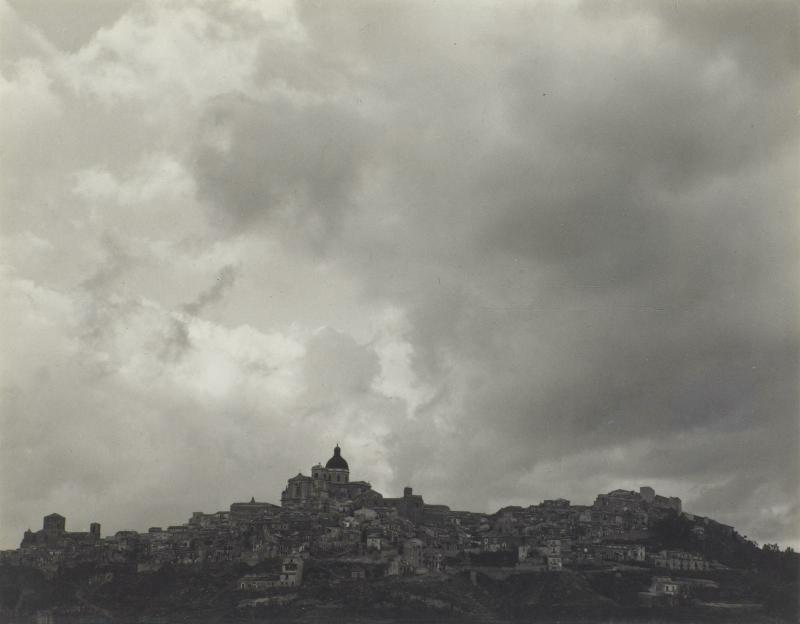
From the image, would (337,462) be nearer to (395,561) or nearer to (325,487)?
(325,487)

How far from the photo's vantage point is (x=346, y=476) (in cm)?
18200

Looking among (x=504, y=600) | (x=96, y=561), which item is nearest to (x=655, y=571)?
(x=504, y=600)

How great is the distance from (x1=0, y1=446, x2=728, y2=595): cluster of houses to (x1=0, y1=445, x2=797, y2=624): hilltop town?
225 mm

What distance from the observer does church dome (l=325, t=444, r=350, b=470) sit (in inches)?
7185

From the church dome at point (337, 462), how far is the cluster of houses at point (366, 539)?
3.92 metres

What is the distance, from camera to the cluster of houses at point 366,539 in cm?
14238

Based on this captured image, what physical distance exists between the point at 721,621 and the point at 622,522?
34.5 m

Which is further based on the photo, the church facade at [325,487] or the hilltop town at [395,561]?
the church facade at [325,487]

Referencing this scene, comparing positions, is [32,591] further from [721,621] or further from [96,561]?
[721,621]

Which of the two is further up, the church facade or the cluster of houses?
the church facade

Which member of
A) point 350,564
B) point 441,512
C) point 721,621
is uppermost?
point 441,512

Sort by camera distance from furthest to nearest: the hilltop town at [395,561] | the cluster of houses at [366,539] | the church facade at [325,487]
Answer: the church facade at [325,487] → the cluster of houses at [366,539] → the hilltop town at [395,561]

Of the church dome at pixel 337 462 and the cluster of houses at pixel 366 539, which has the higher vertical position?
the church dome at pixel 337 462

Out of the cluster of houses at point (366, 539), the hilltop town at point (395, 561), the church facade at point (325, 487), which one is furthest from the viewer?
the church facade at point (325, 487)
